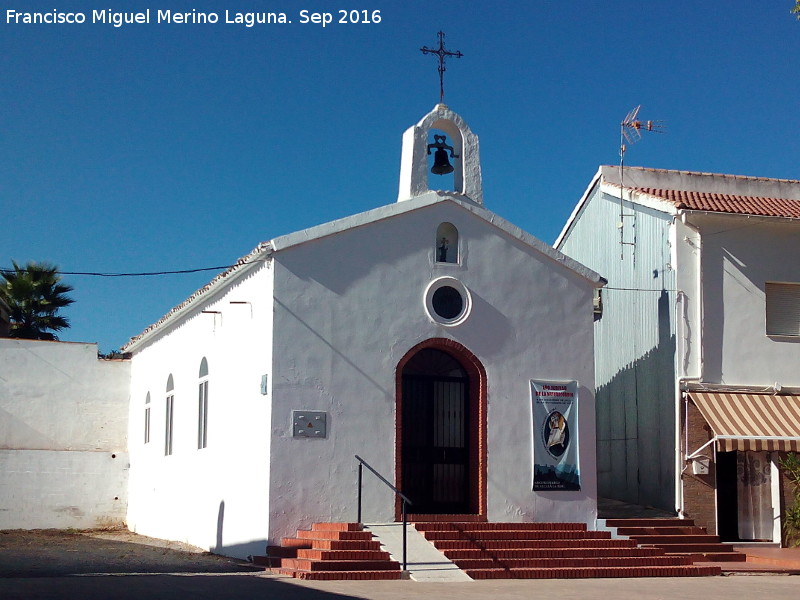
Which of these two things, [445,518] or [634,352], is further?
[634,352]

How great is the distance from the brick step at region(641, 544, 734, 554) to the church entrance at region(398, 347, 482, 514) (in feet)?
11.3

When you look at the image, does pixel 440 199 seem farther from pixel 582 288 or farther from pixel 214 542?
pixel 214 542

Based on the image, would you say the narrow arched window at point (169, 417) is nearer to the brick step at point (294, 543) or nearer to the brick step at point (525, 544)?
the brick step at point (294, 543)

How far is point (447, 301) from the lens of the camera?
1942 centimetres

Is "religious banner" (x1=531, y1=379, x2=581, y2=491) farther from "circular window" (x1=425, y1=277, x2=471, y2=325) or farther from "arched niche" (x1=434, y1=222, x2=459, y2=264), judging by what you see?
"arched niche" (x1=434, y1=222, x2=459, y2=264)

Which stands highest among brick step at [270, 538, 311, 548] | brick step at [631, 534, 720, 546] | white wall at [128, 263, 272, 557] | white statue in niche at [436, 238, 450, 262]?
white statue in niche at [436, 238, 450, 262]

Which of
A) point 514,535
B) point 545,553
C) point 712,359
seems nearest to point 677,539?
point 545,553

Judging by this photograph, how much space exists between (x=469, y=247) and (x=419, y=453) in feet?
12.7

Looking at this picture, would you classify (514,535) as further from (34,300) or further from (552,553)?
(34,300)

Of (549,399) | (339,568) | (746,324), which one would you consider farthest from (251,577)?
(746,324)

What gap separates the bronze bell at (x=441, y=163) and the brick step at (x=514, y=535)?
6.74m

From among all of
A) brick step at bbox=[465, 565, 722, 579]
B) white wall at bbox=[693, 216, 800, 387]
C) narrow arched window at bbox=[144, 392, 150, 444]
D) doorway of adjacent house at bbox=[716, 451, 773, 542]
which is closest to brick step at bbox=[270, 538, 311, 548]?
brick step at bbox=[465, 565, 722, 579]

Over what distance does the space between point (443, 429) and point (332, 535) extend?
11.0 feet

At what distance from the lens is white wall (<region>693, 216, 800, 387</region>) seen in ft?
72.8
